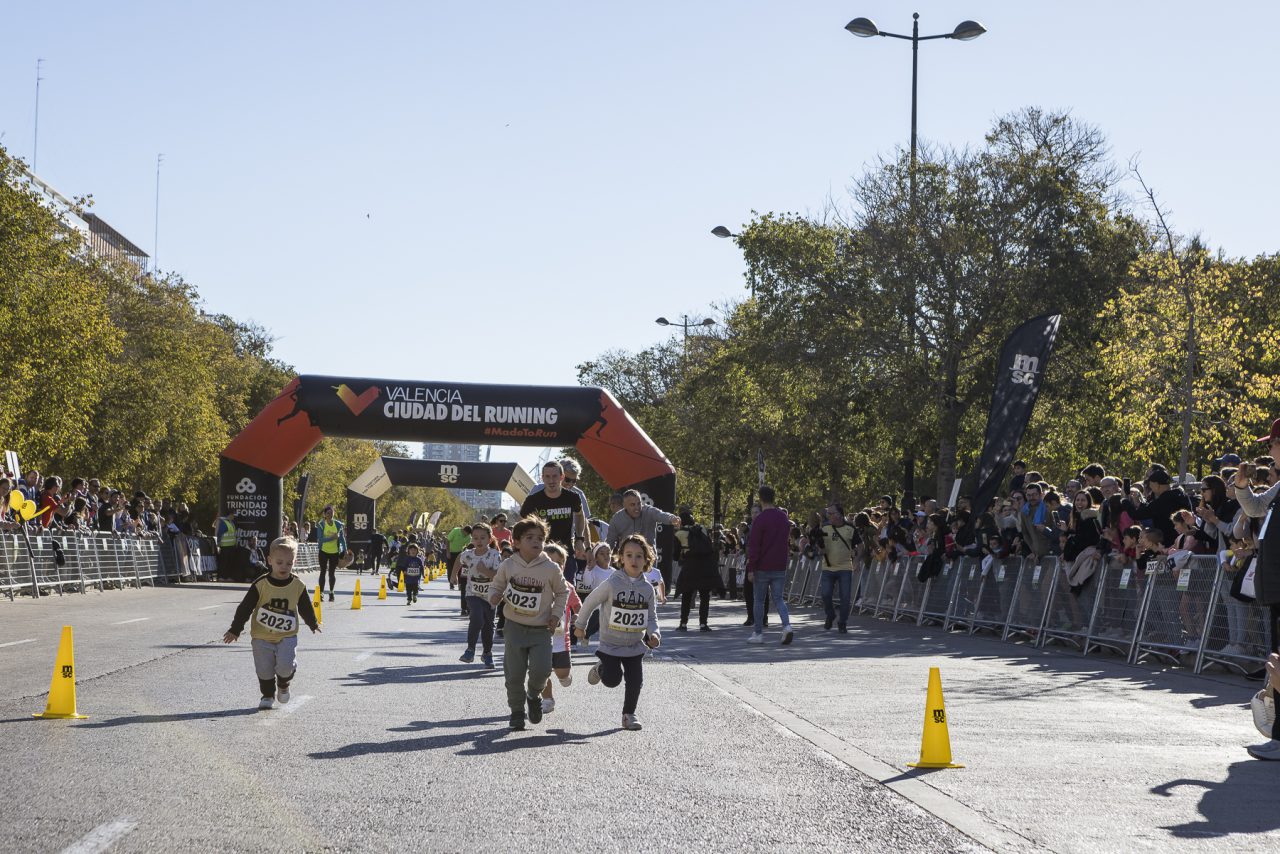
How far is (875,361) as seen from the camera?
40094 millimetres

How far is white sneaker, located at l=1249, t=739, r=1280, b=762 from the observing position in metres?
9.34

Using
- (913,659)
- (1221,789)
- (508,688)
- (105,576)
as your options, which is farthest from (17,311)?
(1221,789)

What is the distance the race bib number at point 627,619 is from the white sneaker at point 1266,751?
3767 mm

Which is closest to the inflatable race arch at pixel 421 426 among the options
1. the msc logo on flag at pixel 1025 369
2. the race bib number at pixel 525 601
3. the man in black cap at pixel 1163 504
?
the msc logo on flag at pixel 1025 369

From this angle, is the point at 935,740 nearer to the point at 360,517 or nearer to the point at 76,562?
the point at 76,562

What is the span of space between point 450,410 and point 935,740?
2811 centimetres

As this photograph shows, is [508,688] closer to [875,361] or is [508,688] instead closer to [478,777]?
[478,777]

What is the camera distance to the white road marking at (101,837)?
234 inches

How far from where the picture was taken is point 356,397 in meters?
35.8

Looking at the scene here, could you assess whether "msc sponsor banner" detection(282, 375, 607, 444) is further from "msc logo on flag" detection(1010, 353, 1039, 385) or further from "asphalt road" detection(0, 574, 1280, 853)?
"asphalt road" detection(0, 574, 1280, 853)

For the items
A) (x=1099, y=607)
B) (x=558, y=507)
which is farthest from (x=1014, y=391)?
Answer: (x=558, y=507)

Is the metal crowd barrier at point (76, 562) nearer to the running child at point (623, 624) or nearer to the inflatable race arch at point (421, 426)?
the inflatable race arch at point (421, 426)

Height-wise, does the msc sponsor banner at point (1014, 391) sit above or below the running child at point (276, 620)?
above

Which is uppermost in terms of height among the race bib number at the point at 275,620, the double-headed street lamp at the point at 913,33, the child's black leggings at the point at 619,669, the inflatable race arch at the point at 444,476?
the double-headed street lamp at the point at 913,33
